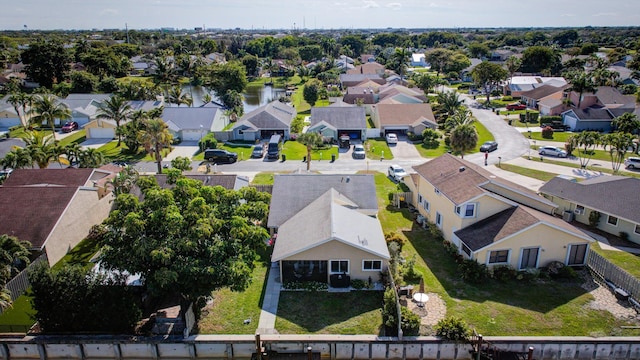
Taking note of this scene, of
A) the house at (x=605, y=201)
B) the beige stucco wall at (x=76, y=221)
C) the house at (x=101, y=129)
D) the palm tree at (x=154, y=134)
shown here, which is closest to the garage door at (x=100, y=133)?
the house at (x=101, y=129)

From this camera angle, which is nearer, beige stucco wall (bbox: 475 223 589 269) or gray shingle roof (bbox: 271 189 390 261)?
gray shingle roof (bbox: 271 189 390 261)

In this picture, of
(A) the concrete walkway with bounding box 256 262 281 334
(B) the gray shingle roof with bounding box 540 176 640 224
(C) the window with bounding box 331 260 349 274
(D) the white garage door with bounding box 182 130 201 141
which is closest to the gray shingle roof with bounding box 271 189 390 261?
(C) the window with bounding box 331 260 349 274

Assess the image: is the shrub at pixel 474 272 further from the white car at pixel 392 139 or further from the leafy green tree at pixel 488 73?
the leafy green tree at pixel 488 73

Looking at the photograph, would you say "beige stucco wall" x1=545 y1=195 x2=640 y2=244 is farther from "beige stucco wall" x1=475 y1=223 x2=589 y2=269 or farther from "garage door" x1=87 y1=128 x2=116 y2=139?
"garage door" x1=87 y1=128 x2=116 y2=139

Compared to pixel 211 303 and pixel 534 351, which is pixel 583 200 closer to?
pixel 534 351

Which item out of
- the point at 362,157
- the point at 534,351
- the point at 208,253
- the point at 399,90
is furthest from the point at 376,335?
the point at 399,90

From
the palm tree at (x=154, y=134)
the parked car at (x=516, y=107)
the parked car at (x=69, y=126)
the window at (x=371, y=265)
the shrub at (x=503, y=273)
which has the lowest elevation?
the shrub at (x=503, y=273)
